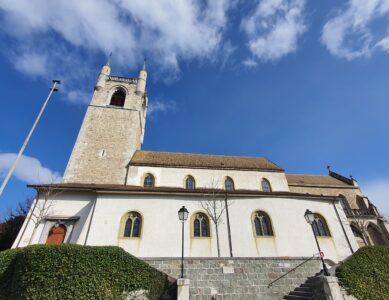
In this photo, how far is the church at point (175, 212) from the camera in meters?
13.9

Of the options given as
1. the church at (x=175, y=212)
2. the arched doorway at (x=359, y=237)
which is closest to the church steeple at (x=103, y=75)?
the church at (x=175, y=212)

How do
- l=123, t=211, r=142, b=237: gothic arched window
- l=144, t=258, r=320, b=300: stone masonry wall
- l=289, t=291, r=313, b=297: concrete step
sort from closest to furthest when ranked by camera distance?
l=289, t=291, r=313, b=297: concrete step
l=144, t=258, r=320, b=300: stone masonry wall
l=123, t=211, r=142, b=237: gothic arched window

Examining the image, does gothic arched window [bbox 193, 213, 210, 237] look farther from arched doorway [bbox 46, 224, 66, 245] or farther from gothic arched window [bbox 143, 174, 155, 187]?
arched doorway [bbox 46, 224, 66, 245]

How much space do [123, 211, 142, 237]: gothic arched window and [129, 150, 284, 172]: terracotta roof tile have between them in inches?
259

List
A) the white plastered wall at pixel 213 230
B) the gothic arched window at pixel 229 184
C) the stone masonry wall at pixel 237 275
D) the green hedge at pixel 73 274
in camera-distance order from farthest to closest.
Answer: the gothic arched window at pixel 229 184, the white plastered wall at pixel 213 230, the stone masonry wall at pixel 237 275, the green hedge at pixel 73 274

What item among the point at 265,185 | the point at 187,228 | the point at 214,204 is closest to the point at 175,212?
the point at 187,228

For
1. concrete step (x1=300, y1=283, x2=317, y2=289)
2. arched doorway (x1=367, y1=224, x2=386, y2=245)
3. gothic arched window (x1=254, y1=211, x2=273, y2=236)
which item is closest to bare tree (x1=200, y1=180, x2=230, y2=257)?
gothic arched window (x1=254, y1=211, x2=273, y2=236)

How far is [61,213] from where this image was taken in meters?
14.9

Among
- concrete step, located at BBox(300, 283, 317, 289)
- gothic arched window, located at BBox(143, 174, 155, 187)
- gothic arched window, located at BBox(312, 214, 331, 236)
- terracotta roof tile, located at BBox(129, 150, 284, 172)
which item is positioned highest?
terracotta roof tile, located at BBox(129, 150, 284, 172)

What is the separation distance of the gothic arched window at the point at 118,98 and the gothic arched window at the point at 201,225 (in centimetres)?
1849

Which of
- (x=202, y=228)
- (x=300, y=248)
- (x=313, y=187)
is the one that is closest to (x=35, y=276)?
(x=202, y=228)

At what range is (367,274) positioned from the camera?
9.06 metres

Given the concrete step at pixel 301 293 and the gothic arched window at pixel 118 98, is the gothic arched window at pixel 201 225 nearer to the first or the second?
the concrete step at pixel 301 293

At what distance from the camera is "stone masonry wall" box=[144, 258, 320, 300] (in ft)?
32.0
